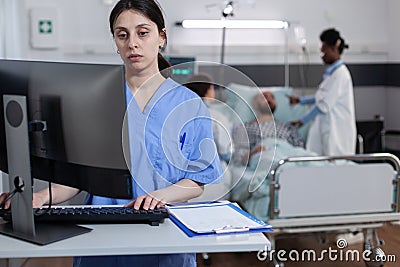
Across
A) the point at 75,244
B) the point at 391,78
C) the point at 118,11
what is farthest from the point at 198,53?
the point at 75,244

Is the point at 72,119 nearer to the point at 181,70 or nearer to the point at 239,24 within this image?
the point at 181,70

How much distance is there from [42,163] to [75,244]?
0.28 metres

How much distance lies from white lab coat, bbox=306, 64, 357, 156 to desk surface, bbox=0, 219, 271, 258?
338cm

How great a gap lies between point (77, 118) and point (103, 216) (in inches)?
10.0

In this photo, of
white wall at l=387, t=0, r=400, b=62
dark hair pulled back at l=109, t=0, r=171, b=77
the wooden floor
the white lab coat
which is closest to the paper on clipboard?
dark hair pulled back at l=109, t=0, r=171, b=77

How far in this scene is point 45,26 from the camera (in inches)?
188

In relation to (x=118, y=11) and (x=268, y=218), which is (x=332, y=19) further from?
(x=118, y=11)

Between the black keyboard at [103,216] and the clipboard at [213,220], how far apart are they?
0.05 m

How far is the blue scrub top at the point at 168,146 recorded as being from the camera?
1.65 meters

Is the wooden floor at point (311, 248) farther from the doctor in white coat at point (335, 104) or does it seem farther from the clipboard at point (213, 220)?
the clipboard at point (213, 220)

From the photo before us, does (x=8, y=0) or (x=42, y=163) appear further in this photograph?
(x=8, y=0)

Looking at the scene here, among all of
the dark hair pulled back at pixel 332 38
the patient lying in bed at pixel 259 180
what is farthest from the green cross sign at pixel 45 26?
the dark hair pulled back at pixel 332 38

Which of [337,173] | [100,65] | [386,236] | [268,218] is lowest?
[386,236]

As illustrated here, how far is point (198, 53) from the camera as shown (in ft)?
17.4
